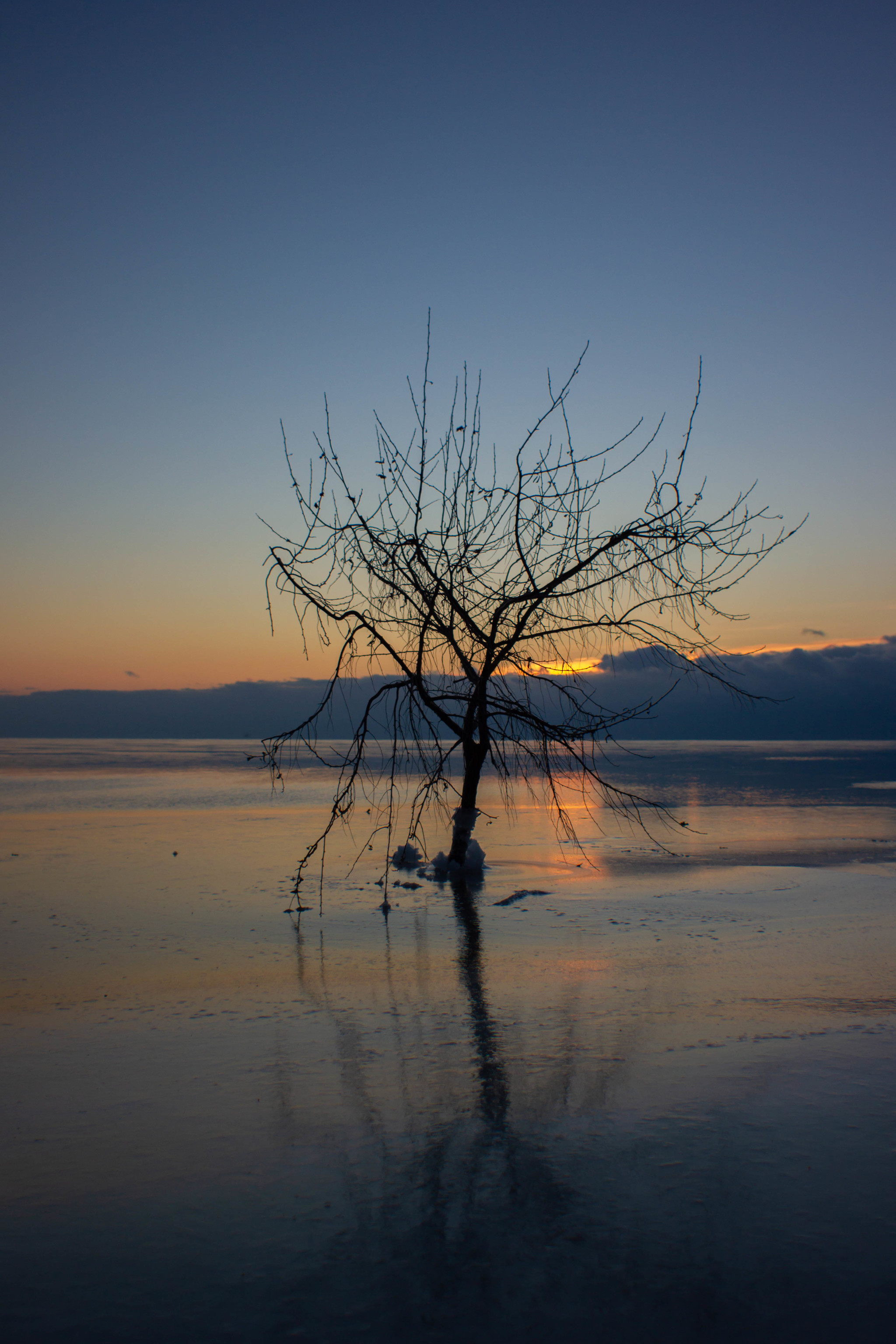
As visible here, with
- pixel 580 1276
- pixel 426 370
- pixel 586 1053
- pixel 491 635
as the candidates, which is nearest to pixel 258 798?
pixel 491 635

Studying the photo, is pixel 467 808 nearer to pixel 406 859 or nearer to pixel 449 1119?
pixel 406 859

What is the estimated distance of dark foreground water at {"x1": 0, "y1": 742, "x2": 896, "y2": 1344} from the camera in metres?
2.57

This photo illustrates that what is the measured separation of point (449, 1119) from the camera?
3.70 meters

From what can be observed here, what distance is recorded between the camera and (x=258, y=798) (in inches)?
842

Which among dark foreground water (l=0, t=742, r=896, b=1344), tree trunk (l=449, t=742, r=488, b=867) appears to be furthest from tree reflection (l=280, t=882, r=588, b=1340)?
tree trunk (l=449, t=742, r=488, b=867)

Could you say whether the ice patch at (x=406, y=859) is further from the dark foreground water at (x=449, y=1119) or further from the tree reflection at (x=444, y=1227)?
the tree reflection at (x=444, y=1227)

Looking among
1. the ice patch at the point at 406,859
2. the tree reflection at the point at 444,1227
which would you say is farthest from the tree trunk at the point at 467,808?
the tree reflection at the point at 444,1227

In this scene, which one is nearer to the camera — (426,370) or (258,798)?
(426,370)

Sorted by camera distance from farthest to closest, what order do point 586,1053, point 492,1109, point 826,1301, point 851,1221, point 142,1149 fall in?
point 586,1053, point 492,1109, point 142,1149, point 851,1221, point 826,1301

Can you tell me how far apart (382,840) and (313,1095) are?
10.2m

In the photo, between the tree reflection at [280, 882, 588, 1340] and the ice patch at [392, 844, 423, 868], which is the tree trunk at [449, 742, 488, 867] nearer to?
the ice patch at [392, 844, 423, 868]

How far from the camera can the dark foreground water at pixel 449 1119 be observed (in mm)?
2572

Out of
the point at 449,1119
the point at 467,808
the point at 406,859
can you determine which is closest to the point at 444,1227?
the point at 449,1119

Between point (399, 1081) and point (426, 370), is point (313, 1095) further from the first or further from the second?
point (426, 370)
